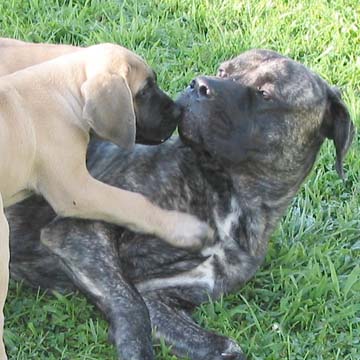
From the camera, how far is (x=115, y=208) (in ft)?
14.8

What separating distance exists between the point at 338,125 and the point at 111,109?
1055 mm

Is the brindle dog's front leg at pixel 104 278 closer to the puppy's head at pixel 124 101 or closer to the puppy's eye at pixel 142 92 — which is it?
the puppy's head at pixel 124 101

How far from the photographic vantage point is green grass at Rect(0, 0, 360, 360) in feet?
14.6

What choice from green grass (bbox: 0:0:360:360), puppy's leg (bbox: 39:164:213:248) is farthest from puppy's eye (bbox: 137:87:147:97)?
green grass (bbox: 0:0:360:360)

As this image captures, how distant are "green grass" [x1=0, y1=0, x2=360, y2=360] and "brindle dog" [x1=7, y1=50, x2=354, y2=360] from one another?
0.14m

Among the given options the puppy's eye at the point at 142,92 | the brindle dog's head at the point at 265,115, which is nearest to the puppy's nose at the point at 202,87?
the brindle dog's head at the point at 265,115

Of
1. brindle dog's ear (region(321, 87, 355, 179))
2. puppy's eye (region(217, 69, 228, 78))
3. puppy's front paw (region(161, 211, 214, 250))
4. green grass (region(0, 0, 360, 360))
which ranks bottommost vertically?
green grass (region(0, 0, 360, 360))

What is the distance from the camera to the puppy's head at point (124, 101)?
4.51m

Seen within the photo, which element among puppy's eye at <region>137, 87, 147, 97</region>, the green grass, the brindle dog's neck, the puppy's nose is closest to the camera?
the green grass

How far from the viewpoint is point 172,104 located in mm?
4852

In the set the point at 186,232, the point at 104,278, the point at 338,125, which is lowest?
the point at 104,278

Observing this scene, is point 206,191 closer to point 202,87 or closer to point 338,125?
point 202,87

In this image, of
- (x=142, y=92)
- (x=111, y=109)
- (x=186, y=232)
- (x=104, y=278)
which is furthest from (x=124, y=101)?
(x=104, y=278)

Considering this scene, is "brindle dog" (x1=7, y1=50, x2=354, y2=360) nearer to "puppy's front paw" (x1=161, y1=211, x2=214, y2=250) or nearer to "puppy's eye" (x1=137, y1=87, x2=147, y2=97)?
"puppy's front paw" (x1=161, y1=211, x2=214, y2=250)
